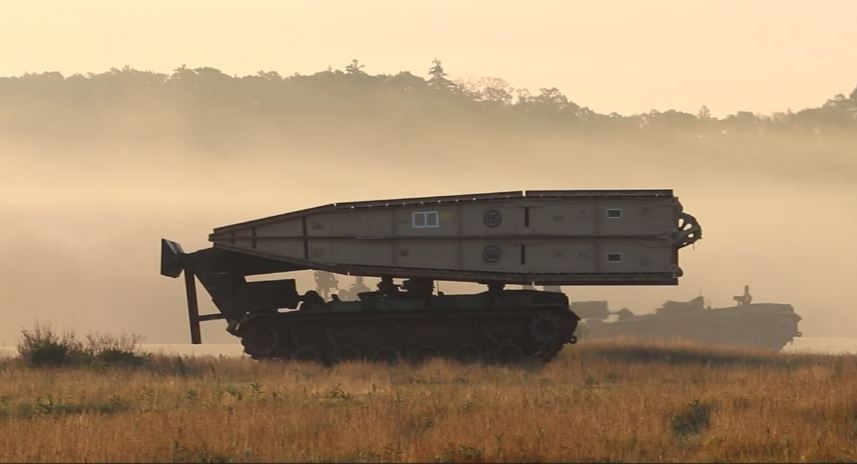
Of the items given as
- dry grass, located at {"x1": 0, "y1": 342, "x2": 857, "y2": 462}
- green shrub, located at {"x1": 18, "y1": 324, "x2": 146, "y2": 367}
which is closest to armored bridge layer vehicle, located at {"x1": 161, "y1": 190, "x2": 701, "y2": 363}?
dry grass, located at {"x1": 0, "y1": 342, "x2": 857, "y2": 462}

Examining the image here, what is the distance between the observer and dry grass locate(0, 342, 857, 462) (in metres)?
13.7

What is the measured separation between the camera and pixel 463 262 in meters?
26.4

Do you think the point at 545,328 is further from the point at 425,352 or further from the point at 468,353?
the point at 425,352

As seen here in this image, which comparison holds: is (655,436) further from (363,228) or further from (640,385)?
(363,228)

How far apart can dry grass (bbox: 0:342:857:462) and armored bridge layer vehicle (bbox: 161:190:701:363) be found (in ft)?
6.58

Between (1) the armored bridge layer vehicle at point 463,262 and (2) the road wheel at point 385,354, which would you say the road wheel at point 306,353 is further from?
(2) the road wheel at point 385,354

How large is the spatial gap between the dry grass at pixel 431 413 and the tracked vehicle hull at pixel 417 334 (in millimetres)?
1689

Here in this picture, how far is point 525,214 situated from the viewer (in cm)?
2609

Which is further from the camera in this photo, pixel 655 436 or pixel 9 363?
pixel 9 363

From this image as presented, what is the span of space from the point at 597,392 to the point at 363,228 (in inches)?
350

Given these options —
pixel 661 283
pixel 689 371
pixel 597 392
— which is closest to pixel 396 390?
pixel 597 392

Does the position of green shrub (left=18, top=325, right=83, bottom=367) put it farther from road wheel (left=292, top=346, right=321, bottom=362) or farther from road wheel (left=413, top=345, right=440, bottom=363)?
road wheel (left=413, top=345, right=440, bottom=363)

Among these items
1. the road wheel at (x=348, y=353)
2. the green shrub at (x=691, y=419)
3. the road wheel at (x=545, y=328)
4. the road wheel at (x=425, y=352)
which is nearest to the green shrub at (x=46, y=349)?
the road wheel at (x=348, y=353)

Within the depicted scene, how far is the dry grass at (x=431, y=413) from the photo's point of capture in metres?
13.7
